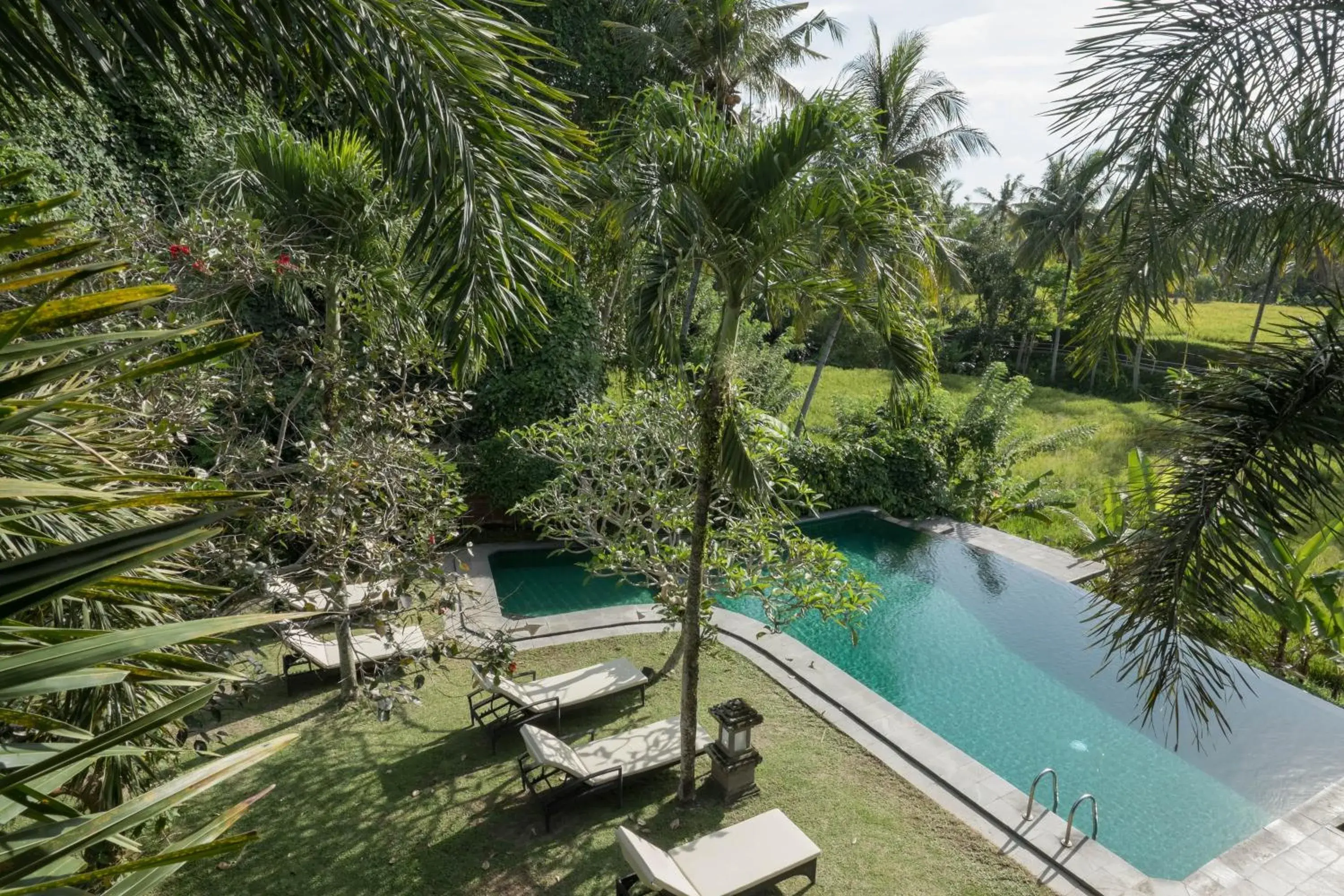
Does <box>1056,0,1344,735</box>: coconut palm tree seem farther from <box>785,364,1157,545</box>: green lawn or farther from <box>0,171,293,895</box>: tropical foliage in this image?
<box>785,364,1157,545</box>: green lawn

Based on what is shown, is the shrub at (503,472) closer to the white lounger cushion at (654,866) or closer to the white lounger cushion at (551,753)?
the white lounger cushion at (551,753)

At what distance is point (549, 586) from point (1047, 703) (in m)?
7.27

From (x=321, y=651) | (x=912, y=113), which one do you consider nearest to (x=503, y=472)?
(x=321, y=651)

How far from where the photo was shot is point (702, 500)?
5.82 m

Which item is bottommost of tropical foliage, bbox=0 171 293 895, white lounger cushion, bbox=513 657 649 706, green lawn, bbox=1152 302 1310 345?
white lounger cushion, bbox=513 657 649 706

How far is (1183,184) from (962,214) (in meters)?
38.6

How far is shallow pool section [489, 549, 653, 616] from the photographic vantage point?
11.4 metres

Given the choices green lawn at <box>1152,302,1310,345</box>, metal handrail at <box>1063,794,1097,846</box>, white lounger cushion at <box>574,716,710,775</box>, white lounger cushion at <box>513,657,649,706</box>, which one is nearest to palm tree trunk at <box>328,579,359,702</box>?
white lounger cushion at <box>513,657,649,706</box>

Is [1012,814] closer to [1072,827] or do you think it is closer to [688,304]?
[1072,827]

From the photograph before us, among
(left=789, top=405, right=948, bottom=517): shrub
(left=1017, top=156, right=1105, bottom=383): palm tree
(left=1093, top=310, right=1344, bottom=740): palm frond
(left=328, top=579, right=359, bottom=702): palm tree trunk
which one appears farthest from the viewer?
(left=1017, top=156, right=1105, bottom=383): palm tree

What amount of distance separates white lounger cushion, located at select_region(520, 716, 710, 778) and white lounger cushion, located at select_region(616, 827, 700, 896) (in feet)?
3.22

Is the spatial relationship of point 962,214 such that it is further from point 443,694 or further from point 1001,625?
point 443,694

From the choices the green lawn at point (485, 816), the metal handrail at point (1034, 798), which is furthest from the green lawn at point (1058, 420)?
the green lawn at point (485, 816)

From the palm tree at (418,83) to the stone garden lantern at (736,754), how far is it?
4.08 metres
